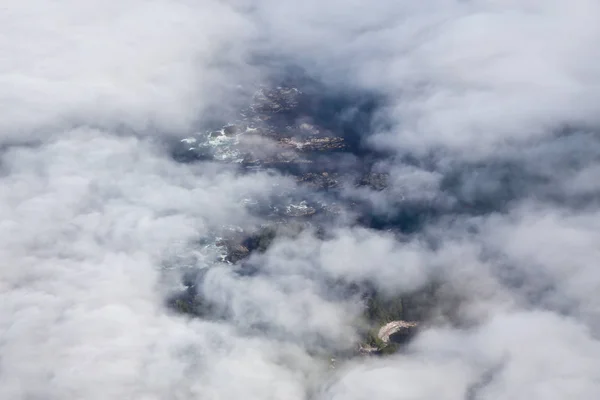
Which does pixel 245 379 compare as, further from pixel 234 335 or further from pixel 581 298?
pixel 581 298

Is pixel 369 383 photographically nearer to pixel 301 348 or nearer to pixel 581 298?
pixel 301 348

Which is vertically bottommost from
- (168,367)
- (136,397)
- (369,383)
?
(136,397)

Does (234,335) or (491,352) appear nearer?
(491,352)

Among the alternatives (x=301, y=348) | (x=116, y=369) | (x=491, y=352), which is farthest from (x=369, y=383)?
(x=116, y=369)

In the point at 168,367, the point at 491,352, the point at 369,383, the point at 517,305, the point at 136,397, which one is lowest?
the point at 136,397

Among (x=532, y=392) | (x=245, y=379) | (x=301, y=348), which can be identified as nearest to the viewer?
(x=532, y=392)

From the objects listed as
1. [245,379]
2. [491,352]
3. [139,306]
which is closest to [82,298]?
[139,306]

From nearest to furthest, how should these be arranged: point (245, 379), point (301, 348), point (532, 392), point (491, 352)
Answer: point (532, 392) → point (245, 379) → point (491, 352) → point (301, 348)

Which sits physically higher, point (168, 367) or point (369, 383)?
point (369, 383)

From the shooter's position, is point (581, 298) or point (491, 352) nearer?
point (491, 352)
